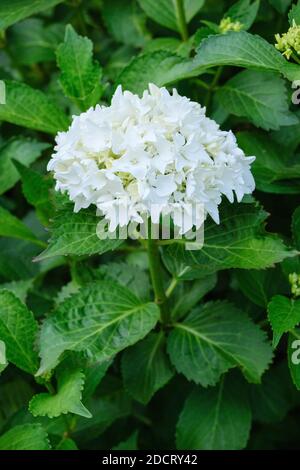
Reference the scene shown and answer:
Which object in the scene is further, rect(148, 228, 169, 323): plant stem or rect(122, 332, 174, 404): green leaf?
rect(122, 332, 174, 404): green leaf

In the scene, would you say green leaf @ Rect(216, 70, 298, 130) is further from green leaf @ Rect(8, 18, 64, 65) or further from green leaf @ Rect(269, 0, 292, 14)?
green leaf @ Rect(8, 18, 64, 65)

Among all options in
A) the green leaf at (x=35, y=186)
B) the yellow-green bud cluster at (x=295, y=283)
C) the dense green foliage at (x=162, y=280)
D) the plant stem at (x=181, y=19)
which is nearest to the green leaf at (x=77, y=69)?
the dense green foliage at (x=162, y=280)

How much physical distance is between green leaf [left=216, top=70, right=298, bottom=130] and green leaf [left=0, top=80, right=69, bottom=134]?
1.16 feet

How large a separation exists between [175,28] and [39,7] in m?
0.31

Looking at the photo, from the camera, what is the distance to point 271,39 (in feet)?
5.62

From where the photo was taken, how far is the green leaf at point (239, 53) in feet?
4.03

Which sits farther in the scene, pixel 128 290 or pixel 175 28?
pixel 175 28

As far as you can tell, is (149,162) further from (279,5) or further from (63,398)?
(279,5)

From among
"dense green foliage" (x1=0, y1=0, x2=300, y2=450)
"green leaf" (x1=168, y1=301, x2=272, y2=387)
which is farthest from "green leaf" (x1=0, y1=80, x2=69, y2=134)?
"green leaf" (x1=168, y1=301, x2=272, y2=387)

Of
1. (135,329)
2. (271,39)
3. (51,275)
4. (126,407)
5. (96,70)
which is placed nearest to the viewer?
(135,329)

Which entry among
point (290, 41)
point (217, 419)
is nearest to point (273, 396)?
point (217, 419)

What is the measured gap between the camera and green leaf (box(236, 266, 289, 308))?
144 centimetres
